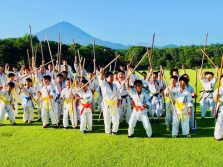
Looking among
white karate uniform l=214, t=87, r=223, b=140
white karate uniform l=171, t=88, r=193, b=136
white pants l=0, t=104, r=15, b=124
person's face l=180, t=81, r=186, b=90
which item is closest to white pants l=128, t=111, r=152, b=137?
white karate uniform l=171, t=88, r=193, b=136

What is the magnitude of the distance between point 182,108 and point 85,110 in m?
2.88

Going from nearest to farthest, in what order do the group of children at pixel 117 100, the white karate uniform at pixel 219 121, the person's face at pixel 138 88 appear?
1. the white karate uniform at pixel 219 121
2. the group of children at pixel 117 100
3. the person's face at pixel 138 88

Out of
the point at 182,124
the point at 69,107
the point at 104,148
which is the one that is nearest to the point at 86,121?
the point at 69,107

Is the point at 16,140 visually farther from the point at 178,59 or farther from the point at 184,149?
the point at 178,59

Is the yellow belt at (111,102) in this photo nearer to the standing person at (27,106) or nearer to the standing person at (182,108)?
the standing person at (182,108)

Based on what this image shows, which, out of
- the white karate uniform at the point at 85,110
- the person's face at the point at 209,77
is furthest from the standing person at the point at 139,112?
the person's face at the point at 209,77

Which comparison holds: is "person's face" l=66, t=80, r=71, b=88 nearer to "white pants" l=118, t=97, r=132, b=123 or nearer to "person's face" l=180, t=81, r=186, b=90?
"white pants" l=118, t=97, r=132, b=123

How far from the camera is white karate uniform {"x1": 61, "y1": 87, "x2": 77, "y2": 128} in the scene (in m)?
11.1

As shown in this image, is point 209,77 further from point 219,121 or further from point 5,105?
point 5,105

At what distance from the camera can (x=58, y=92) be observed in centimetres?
1185

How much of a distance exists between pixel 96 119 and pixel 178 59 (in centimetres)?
7397

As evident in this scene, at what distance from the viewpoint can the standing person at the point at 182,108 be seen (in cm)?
962

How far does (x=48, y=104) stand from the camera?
11.4 meters

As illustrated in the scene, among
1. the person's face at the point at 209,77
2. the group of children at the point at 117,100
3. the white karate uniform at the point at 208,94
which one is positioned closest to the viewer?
the group of children at the point at 117,100
